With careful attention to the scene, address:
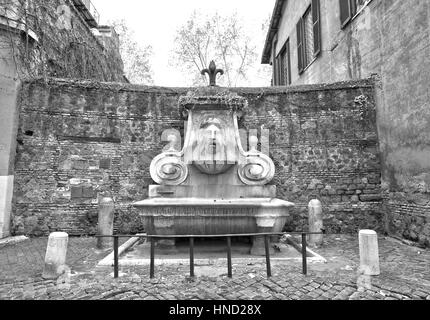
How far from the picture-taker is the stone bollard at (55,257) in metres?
3.78

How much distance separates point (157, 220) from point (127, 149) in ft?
9.82

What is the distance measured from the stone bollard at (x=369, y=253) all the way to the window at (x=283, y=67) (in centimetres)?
1105

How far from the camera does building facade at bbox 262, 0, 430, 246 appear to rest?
5555 millimetres

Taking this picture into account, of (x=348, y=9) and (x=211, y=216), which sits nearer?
(x=211, y=216)

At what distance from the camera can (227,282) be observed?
11.9ft

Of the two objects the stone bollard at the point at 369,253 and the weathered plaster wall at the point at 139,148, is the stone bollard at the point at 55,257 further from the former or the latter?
the stone bollard at the point at 369,253

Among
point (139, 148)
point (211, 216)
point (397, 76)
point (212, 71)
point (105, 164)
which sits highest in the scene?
point (212, 71)

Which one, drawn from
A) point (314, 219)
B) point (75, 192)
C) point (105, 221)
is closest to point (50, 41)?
point (75, 192)

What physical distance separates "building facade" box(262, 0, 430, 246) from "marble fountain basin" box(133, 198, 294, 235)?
3.00 metres

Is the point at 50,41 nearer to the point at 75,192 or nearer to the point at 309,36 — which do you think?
the point at 75,192

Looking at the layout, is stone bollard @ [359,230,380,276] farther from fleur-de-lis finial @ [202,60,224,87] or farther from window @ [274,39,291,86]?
window @ [274,39,291,86]

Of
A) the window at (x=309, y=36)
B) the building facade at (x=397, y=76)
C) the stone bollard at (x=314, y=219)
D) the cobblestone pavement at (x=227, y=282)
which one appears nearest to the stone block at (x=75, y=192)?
the cobblestone pavement at (x=227, y=282)

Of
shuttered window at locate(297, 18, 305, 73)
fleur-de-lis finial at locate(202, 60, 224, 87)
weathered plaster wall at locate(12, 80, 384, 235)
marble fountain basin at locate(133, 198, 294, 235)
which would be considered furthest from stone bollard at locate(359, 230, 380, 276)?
shuttered window at locate(297, 18, 305, 73)

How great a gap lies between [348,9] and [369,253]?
24.8 ft
